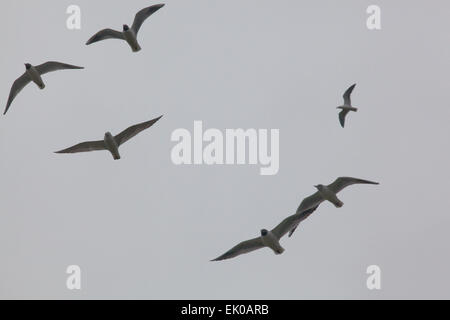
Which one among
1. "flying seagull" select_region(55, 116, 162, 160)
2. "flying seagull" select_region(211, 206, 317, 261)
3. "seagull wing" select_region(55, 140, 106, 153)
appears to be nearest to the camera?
"flying seagull" select_region(211, 206, 317, 261)

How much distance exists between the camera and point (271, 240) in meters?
27.8

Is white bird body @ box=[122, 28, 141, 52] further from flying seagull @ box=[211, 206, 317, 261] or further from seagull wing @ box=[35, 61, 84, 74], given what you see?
flying seagull @ box=[211, 206, 317, 261]

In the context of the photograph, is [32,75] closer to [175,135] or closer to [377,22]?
[175,135]

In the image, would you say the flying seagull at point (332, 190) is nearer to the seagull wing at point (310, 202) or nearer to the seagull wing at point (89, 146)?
the seagull wing at point (310, 202)

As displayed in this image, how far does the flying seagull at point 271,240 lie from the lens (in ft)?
91.1

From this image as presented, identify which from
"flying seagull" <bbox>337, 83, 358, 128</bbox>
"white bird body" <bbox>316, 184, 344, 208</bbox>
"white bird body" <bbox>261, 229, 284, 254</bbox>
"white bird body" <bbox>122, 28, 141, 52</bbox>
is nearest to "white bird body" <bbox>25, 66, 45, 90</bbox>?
"white bird body" <bbox>122, 28, 141, 52</bbox>

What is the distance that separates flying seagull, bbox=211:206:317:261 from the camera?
2778cm

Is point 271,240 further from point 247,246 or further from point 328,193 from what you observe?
point 328,193

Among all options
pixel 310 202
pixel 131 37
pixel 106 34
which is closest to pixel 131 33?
pixel 131 37

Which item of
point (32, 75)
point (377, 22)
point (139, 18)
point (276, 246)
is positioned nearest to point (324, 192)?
point (276, 246)

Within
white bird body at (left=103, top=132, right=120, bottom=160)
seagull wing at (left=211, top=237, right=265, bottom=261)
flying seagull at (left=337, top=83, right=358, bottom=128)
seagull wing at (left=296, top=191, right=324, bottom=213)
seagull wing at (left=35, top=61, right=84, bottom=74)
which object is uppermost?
seagull wing at (left=35, top=61, right=84, bottom=74)

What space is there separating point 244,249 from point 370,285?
10021 millimetres

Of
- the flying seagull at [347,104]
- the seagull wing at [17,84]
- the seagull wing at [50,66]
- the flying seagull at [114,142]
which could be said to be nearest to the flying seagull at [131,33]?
the seagull wing at [50,66]

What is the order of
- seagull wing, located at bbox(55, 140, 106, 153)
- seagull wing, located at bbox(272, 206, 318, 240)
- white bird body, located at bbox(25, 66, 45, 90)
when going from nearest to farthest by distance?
seagull wing, located at bbox(272, 206, 318, 240) < seagull wing, located at bbox(55, 140, 106, 153) < white bird body, located at bbox(25, 66, 45, 90)
